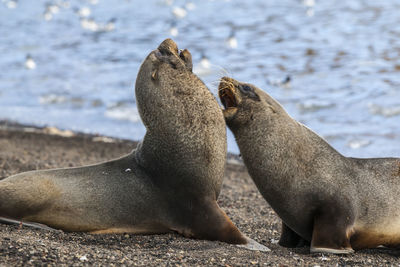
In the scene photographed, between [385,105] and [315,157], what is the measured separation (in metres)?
6.51

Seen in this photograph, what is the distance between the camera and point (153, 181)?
5.44 m

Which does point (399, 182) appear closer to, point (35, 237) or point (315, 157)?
point (315, 157)

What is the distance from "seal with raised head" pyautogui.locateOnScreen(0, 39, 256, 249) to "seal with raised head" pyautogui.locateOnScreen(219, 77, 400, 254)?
0.26m

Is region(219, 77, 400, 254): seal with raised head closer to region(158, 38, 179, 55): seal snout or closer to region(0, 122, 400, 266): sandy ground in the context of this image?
region(0, 122, 400, 266): sandy ground

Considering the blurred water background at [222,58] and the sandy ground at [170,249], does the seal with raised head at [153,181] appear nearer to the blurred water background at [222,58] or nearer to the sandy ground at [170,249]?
the sandy ground at [170,249]

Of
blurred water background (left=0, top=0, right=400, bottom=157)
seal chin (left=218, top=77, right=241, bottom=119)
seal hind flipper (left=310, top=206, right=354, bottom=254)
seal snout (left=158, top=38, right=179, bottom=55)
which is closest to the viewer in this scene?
seal hind flipper (left=310, top=206, right=354, bottom=254)

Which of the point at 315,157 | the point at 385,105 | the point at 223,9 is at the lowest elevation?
the point at 315,157

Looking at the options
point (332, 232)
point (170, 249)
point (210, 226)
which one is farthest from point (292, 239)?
point (170, 249)

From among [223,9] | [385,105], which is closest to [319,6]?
[223,9]

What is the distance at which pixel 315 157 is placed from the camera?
209 inches

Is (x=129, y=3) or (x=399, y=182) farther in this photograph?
(x=129, y=3)

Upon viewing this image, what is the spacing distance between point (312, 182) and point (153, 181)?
1208 millimetres

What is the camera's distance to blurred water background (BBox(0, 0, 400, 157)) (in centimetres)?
1118

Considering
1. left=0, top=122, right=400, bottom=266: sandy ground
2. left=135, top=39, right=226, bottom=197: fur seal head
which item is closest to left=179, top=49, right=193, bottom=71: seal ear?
left=135, top=39, right=226, bottom=197: fur seal head
